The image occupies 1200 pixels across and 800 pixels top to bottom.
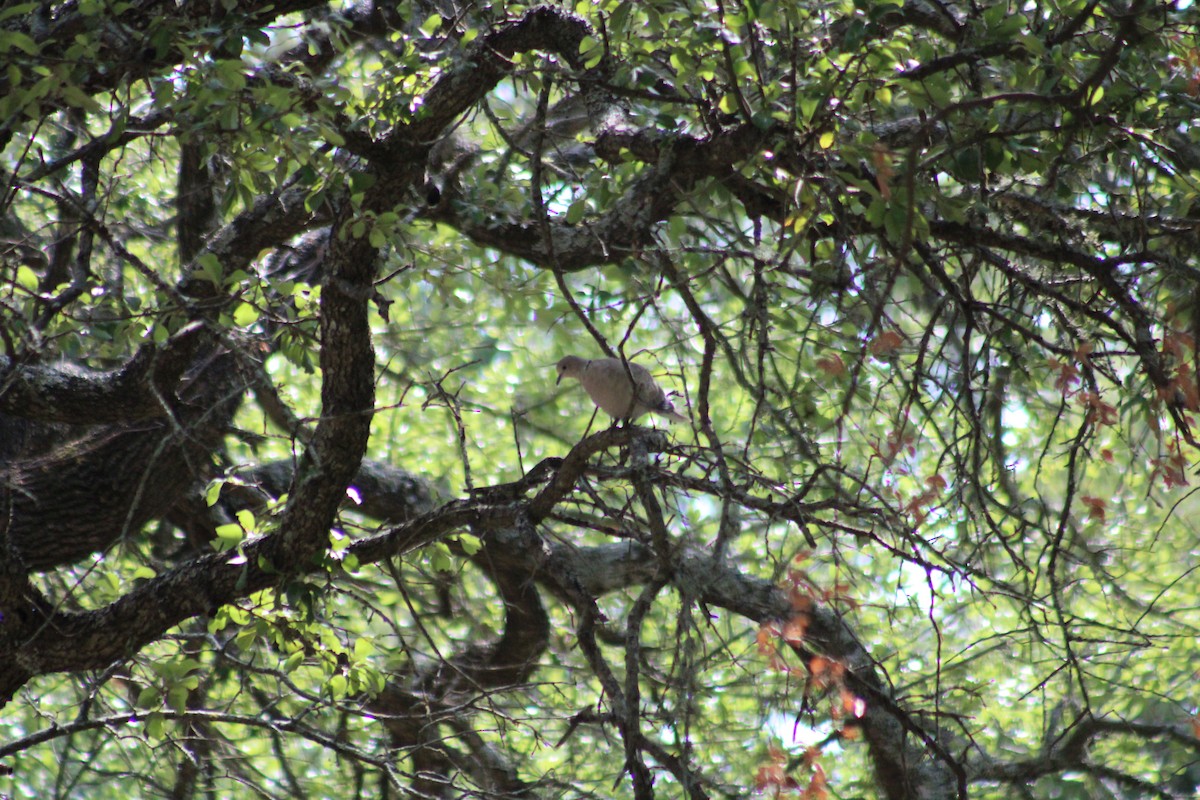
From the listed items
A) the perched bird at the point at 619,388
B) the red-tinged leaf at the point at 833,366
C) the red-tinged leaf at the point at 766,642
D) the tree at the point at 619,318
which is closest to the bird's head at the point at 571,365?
the perched bird at the point at 619,388

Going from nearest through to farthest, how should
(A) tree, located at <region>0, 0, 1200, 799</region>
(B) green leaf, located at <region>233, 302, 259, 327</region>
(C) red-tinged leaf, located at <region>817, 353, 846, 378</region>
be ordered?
(A) tree, located at <region>0, 0, 1200, 799</region> < (B) green leaf, located at <region>233, 302, 259, 327</region> < (C) red-tinged leaf, located at <region>817, 353, 846, 378</region>

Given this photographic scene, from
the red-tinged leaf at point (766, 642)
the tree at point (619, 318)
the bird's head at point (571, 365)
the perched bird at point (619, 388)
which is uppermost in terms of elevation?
the bird's head at point (571, 365)

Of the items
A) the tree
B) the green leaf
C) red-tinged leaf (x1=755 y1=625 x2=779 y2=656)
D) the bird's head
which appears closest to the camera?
the tree

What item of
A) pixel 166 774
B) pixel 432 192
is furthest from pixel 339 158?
pixel 166 774

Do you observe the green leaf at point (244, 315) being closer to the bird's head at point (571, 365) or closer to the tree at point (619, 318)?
the tree at point (619, 318)

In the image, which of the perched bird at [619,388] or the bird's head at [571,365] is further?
the bird's head at [571,365]

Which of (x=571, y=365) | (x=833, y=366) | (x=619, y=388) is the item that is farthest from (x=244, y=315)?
(x=571, y=365)

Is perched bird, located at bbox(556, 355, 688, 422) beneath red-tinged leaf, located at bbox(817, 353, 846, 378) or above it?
above

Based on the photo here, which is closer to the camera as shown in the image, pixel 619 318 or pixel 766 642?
pixel 766 642

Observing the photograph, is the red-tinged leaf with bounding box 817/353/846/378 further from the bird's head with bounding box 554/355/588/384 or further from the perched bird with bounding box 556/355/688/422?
the bird's head with bounding box 554/355/588/384

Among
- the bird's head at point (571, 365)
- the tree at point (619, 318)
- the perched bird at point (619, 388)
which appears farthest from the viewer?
the bird's head at point (571, 365)

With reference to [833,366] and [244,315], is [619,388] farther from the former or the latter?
[244,315]

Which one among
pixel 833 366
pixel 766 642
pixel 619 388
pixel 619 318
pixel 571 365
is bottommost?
pixel 766 642

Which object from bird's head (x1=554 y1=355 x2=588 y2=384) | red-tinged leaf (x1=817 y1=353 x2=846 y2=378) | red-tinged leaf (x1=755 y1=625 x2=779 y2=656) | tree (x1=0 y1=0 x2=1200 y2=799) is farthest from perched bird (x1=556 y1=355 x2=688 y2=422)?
red-tinged leaf (x1=755 y1=625 x2=779 y2=656)
